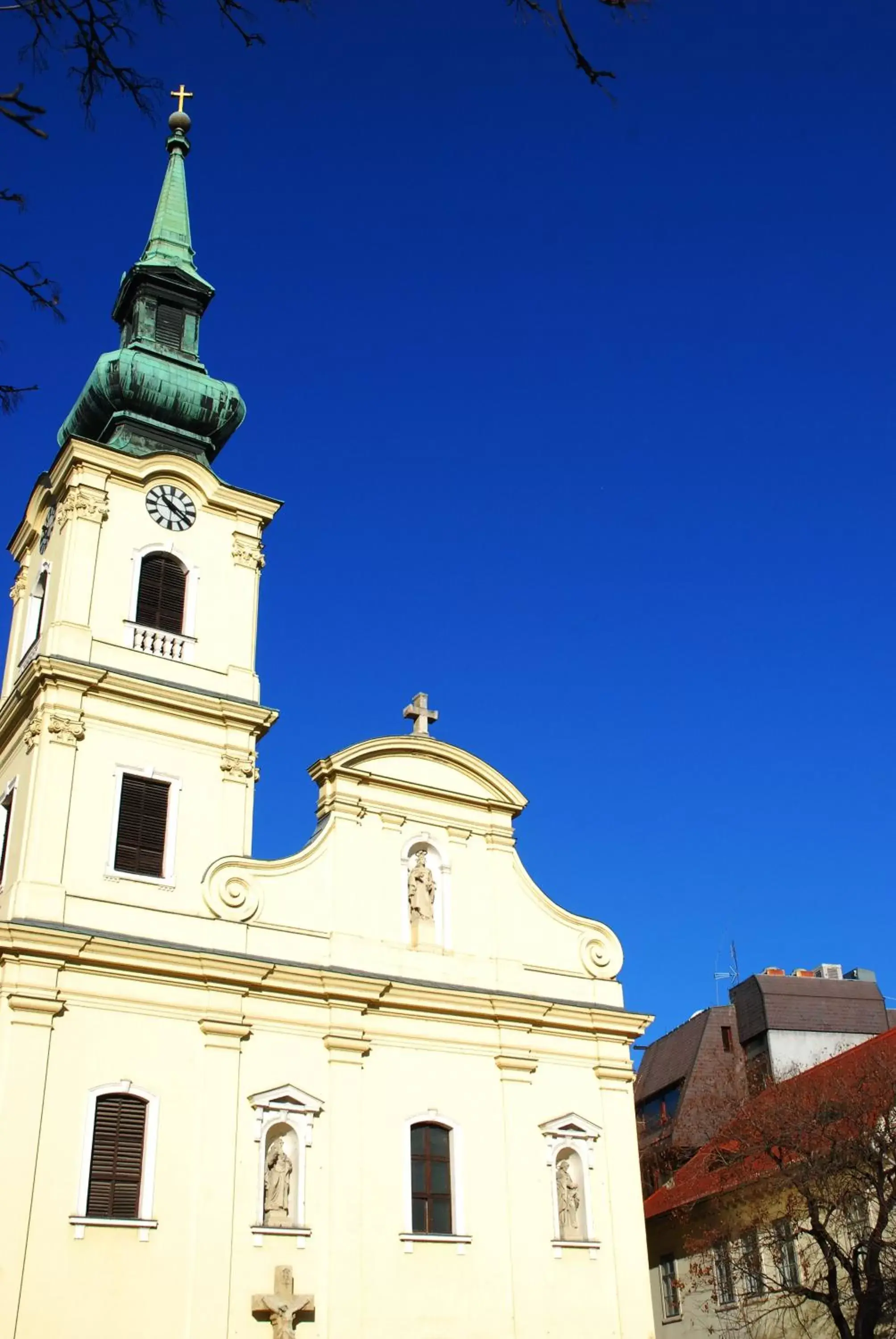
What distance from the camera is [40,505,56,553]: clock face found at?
25.0 meters

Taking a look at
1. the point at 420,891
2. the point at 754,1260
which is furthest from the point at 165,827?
the point at 754,1260

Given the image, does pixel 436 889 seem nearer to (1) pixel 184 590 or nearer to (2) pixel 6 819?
(1) pixel 184 590

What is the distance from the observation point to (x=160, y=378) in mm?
26250

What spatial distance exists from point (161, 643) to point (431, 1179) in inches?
392

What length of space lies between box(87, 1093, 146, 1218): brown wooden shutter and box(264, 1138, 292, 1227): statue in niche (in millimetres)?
1996

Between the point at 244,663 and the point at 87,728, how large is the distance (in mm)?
3491

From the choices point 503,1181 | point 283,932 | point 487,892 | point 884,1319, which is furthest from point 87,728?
point 884,1319

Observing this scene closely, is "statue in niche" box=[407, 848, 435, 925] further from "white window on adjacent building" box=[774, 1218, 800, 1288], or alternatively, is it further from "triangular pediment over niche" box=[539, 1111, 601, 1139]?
"white window on adjacent building" box=[774, 1218, 800, 1288]

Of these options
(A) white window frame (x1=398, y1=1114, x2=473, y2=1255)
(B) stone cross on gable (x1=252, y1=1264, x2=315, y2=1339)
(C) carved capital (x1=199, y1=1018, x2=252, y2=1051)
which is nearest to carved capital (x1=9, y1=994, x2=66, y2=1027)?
(C) carved capital (x1=199, y1=1018, x2=252, y2=1051)

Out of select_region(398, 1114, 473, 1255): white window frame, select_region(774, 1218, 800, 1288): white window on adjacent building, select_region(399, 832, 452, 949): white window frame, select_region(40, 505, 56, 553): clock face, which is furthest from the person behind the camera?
select_region(40, 505, 56, 553): clock face

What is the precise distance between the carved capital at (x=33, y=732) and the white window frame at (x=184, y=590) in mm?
2081

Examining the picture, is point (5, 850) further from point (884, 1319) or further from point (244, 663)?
point (884, 1319)

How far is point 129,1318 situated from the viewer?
17750mm

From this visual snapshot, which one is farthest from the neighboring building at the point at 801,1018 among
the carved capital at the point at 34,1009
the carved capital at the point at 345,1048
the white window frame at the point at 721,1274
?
the carved capital at the point at 34,1009
